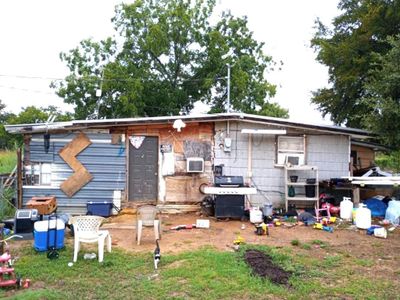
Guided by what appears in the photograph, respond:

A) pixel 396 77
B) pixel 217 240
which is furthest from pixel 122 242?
pixel 396 77

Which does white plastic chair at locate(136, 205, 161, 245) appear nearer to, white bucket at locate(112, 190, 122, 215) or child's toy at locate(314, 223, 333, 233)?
white bucket at locate(112, 190, 122, 215)

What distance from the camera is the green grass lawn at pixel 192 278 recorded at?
458 cm

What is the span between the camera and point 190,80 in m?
24.4

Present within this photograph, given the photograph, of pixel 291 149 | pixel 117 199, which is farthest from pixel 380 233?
pixel 117 199

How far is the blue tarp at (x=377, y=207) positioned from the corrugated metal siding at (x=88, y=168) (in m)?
7.11

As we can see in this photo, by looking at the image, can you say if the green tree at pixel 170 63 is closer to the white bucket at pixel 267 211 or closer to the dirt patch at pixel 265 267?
the white bucket at pixel 267 211

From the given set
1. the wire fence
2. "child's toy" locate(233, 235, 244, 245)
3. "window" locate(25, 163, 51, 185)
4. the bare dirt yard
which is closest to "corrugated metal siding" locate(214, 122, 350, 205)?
the bare dirt yard

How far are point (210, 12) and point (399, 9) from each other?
15.5 meters

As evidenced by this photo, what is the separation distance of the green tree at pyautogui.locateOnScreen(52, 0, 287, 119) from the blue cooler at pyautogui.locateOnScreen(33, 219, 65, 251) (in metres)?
15.7

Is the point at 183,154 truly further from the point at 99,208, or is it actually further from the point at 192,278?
the point at 192,278

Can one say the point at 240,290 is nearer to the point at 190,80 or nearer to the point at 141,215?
the point at 141,215

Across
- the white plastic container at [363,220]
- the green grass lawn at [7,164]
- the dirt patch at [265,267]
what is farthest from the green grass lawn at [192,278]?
the green grass lawn at [7,164]

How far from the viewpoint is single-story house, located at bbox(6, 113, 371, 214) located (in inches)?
398

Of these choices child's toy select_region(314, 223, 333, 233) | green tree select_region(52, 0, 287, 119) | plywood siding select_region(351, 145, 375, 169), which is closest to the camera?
child's toy select_region(314, 223, 333, 233)
